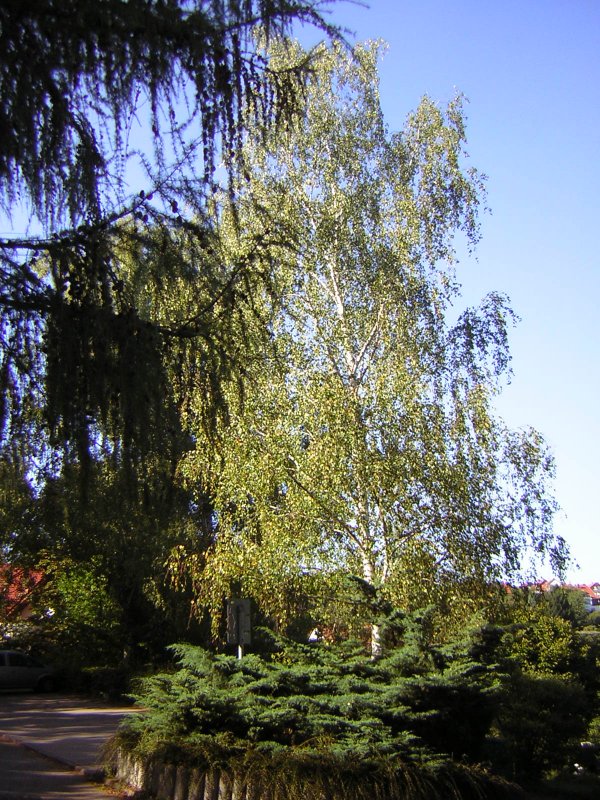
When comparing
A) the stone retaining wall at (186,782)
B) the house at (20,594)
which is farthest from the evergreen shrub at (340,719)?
the house at (20,594)

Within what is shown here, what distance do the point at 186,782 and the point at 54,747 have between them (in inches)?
221

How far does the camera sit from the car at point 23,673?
2395 centimetres

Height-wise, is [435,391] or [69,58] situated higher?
[435,391]

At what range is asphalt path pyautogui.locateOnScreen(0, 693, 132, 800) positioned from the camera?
361 inches

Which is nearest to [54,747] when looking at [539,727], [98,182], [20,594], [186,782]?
[186,782]

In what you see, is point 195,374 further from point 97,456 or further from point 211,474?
point 211,474

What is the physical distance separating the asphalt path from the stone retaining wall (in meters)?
0.37

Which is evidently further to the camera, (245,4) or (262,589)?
(262,589)

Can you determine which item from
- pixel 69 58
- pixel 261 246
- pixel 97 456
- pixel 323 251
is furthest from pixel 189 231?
pixel 323 251

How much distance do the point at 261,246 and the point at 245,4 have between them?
1245 millimetres

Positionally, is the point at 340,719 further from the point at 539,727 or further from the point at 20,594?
the point at 20,594

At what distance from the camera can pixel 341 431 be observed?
530 inches

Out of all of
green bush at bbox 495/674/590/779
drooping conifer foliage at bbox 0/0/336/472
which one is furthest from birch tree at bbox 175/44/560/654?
drooping conifer foliage at bbox 0/0/336/472

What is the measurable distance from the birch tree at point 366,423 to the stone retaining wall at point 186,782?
4.37 metres
